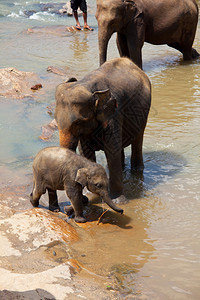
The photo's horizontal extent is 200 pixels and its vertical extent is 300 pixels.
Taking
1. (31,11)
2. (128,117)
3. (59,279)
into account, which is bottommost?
(31,11)

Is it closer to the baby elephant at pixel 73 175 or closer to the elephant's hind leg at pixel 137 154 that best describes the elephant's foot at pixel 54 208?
the baby elephant at pixel 73 175

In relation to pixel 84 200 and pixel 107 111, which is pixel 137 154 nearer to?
pixel 84 200

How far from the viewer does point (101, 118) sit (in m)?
5.06

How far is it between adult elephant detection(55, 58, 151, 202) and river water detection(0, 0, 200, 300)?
574 mm

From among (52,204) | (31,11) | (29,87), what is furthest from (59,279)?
(31,11)

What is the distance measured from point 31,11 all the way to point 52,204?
58.2ft

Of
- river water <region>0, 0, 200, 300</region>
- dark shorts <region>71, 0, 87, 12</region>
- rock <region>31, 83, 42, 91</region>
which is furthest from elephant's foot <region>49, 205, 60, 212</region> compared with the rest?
dark shorts <region>71, 0, 87, 12</region>

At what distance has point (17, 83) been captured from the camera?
10070mm

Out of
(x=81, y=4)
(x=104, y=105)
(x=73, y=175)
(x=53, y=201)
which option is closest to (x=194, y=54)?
(x=81, y=4)

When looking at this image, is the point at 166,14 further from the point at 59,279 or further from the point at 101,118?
the point at 59,279

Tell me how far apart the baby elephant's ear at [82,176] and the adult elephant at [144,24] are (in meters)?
4.47

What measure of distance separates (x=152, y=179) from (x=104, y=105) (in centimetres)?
169

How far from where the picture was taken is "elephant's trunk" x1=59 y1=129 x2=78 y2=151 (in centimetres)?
495

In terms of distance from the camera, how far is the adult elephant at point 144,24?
898 centimetres
